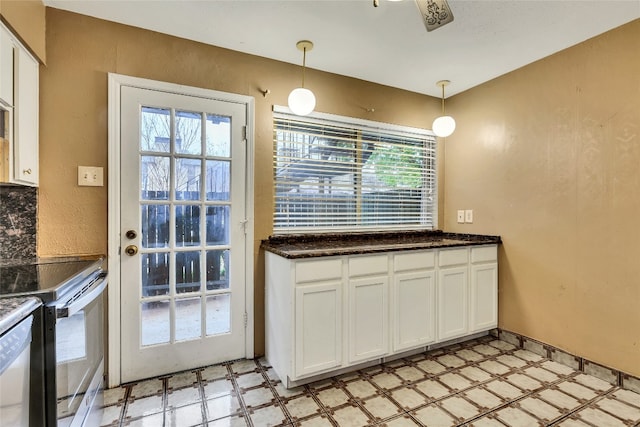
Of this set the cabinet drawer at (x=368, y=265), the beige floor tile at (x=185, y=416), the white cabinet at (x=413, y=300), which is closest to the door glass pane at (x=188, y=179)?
the cabinet drawer at (x=368, y=265)

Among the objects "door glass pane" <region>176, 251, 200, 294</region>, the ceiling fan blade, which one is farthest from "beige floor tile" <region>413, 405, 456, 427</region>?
the ceiling fan blade

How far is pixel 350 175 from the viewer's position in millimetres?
2895

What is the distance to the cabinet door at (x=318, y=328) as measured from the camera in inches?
78.5

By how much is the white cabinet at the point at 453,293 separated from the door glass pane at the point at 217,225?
164 cm

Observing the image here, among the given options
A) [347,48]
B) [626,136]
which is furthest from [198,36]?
[626,136]

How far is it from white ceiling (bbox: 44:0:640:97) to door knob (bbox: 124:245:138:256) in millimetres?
1424

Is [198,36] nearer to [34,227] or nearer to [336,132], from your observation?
[336,132]

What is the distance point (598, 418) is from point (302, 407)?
1597 millimetres

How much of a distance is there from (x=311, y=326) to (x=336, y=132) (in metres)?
1.64

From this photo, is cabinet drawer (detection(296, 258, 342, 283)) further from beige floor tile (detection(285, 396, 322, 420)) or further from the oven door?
the oven door

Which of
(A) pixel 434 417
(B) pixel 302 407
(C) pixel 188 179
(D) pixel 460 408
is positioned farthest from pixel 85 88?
(D) pixel 460 408

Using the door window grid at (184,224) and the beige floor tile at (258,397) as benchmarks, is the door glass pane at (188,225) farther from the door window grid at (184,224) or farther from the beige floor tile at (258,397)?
the beige floor tile at (258,397)

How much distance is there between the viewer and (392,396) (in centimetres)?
195

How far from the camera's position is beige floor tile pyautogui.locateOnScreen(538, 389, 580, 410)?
1.85 meters
